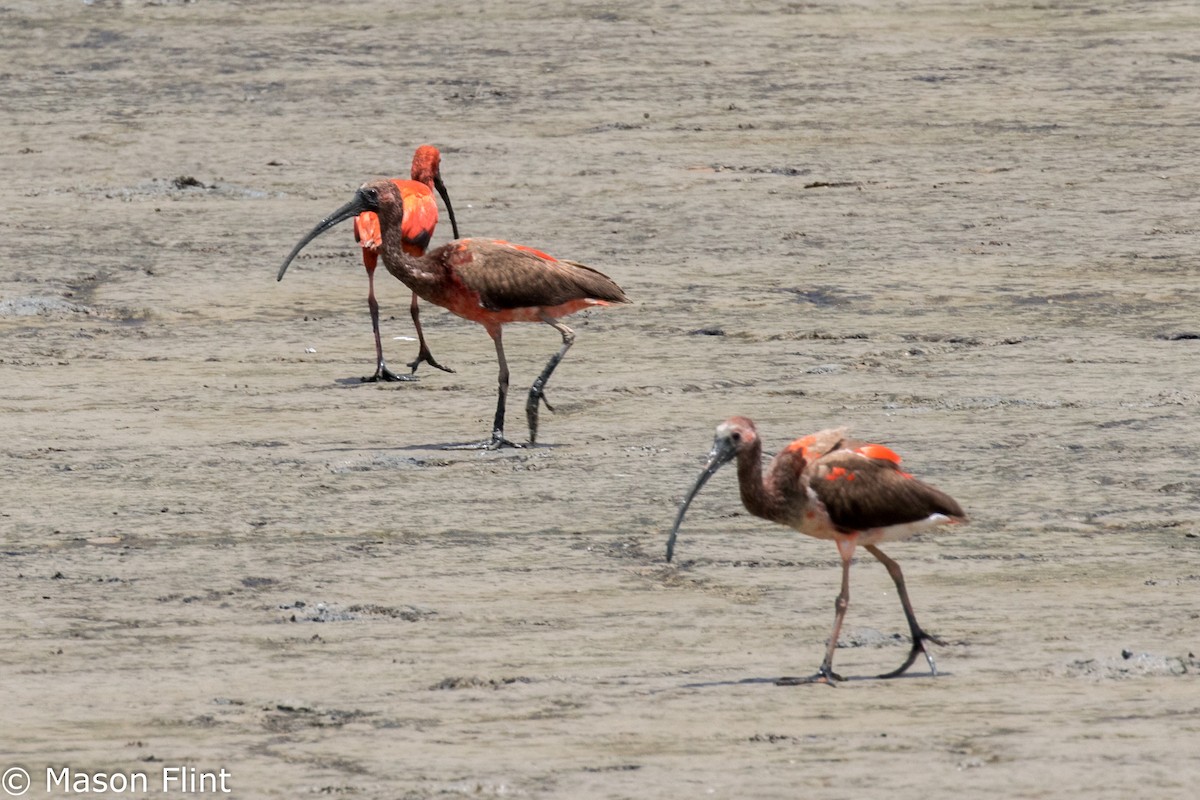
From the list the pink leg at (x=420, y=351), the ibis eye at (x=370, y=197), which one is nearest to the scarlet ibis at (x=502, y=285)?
the ibis eye at (x=370, y=197)

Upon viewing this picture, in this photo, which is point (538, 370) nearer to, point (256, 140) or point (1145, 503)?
point (1145, 503)

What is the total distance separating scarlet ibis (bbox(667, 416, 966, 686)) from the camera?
7.00 meters

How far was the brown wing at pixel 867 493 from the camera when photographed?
7.00 meters

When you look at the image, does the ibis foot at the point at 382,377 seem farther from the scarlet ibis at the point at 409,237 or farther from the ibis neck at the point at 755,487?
the ibis neck at the point at 755,487

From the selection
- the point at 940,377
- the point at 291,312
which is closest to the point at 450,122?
the point at 291,312

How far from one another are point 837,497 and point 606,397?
4.57 metres

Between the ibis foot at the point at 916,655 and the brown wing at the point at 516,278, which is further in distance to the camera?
the brown wing at the point at 516,278

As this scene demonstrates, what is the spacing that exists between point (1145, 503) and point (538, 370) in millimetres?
4110

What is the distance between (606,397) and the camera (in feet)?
37.7

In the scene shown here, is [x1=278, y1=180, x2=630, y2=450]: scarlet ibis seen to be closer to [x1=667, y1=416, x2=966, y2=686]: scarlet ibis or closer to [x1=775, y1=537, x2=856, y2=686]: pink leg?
[x1=667, y1=416, x2=966, y2=686]: scarlet ibis

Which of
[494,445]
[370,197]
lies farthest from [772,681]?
[370,197]

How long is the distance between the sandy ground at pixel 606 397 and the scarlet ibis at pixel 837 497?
0.42 metres

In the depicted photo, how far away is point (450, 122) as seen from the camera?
18297 mm

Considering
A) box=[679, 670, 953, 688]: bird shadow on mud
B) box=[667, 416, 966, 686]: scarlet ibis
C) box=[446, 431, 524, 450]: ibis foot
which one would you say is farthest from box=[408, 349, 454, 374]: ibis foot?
box=[679, 670, 953, 688]: bird shadow on mud
